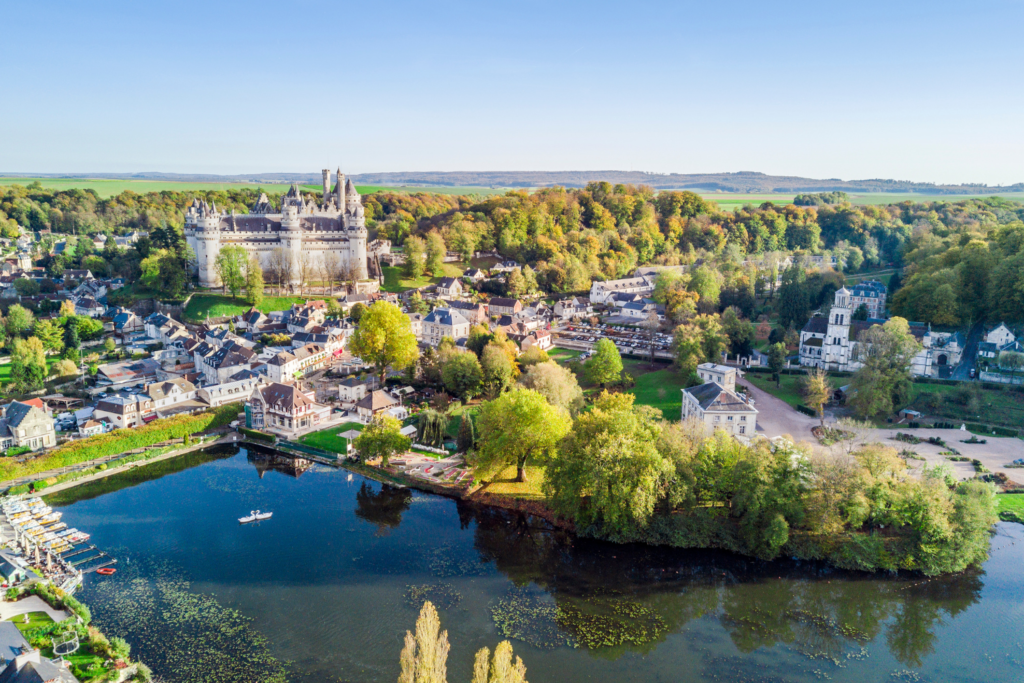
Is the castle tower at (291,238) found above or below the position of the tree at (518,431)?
above

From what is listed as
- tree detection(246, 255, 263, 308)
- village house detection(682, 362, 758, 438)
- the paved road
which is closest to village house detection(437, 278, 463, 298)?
tree detection(246, 255, 263, 308)

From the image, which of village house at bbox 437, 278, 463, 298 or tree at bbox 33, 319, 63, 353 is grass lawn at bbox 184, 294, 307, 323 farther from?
village house at bbox 437, 278, 463, 298

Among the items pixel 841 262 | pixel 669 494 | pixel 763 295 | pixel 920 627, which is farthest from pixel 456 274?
pixel 920 627

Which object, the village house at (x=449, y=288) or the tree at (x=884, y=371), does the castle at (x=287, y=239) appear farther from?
the tree at (x=884, y=371)

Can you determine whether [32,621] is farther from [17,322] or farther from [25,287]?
[25,287]

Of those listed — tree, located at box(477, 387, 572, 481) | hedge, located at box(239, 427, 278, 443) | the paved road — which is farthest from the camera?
the paved road

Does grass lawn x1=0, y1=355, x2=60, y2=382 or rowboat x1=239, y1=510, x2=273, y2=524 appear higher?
grass lawn x1=0, y1=355, x2=60, y2=382

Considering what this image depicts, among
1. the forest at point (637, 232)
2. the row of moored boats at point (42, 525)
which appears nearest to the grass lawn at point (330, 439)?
the row of moored boats at point (42, 525)

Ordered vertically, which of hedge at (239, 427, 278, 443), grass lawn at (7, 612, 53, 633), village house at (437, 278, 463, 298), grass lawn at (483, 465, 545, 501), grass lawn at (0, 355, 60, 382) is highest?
village house at (437, 278, 463, 298)

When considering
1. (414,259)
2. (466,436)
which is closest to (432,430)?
(466,436)
